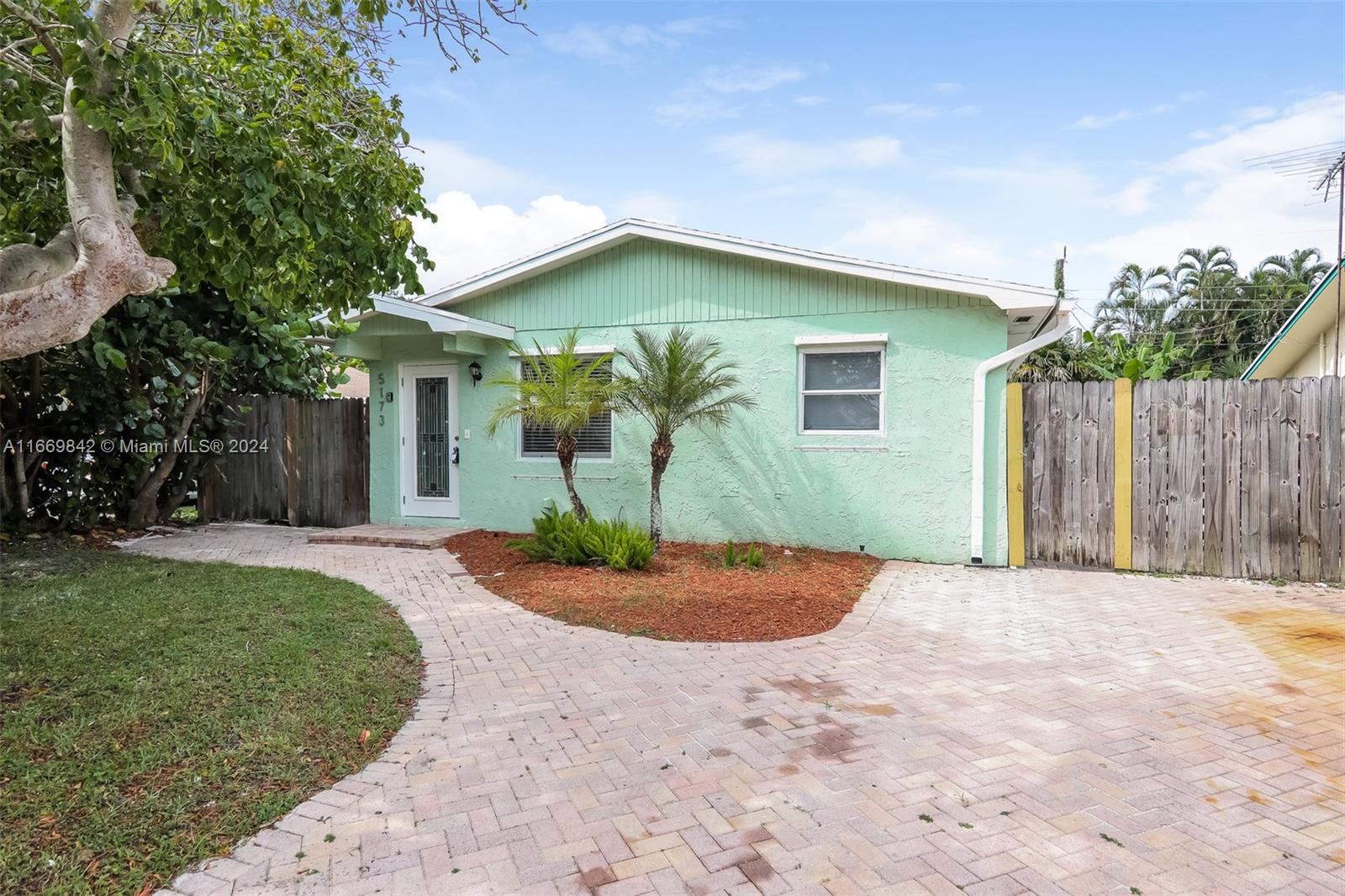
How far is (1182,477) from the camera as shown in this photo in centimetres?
761

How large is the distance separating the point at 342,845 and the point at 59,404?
9899 mm

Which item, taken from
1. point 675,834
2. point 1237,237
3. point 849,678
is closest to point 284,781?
point 675,834

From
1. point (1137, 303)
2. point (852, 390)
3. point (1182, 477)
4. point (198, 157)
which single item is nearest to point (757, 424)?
point (852, 390)

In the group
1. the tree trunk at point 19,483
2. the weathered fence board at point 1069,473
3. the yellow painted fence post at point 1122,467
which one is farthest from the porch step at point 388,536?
the yellow painted fence post at point 1122,467

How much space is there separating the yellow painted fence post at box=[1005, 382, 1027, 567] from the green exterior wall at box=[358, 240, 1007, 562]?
0.11 m

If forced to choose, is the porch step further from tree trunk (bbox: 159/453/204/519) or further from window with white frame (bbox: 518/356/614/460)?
tree trunk (bbox: 159/453/204/519)

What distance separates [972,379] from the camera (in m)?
8.20

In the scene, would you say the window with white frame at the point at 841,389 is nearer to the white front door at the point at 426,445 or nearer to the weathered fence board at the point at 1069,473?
the weathered fence board at the point at 1069,473

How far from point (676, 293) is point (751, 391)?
5.48 ft

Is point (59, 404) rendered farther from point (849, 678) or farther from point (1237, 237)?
point (1237, 237)

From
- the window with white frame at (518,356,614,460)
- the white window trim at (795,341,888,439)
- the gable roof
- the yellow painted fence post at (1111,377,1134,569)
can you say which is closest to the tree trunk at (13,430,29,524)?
the gable roof

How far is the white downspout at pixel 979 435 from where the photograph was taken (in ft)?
26.5

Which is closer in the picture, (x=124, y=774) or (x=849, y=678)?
(x=124, y=774)

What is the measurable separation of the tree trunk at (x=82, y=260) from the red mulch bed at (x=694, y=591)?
3804mm
